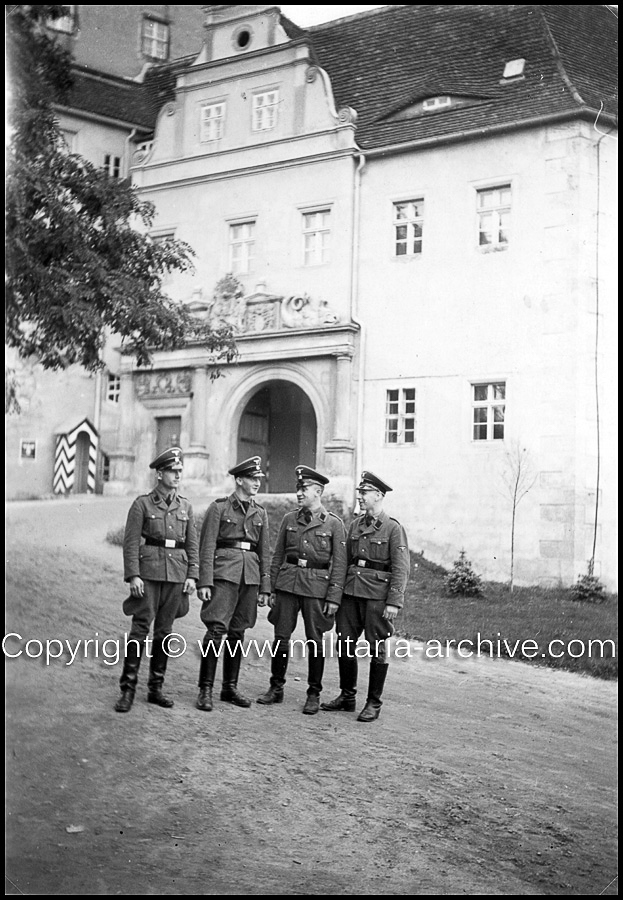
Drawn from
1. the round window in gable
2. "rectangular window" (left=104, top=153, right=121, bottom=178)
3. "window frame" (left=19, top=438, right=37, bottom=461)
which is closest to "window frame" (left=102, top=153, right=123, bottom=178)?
"rectangular window" (left=104, top=153, right=121, bottom=178)

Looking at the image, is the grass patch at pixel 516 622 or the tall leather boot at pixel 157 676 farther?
the grass patch at pixel 516 622

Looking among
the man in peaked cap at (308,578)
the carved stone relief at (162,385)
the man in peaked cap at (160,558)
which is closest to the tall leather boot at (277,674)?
the man in peaked cap at (308,578)

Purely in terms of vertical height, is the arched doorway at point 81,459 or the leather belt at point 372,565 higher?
the arched doorway at point 81,459

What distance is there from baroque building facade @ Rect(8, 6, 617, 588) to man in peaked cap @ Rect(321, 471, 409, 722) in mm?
63

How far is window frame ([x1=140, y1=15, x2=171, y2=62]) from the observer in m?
3.84

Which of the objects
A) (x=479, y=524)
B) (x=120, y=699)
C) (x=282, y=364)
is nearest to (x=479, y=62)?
(x=282, y=364)

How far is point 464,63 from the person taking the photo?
3.97m

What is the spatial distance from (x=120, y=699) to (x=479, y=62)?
2.59m

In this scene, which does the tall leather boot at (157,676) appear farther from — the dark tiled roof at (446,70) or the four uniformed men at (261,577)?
the dark tiled roof at (446,70)

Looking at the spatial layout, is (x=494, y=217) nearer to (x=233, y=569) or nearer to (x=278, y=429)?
(x=278, y=429)

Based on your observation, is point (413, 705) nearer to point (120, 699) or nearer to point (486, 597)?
point (486, 597)

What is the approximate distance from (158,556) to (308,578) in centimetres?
54

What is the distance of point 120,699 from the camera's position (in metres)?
3.48

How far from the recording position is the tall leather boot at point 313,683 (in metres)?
3.62
